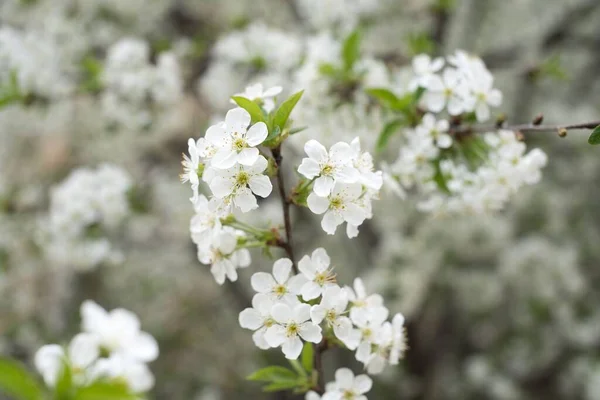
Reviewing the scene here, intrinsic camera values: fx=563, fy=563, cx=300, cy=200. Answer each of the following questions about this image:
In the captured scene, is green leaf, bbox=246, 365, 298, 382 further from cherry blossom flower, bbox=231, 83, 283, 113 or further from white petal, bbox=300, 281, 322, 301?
cherry blossom flower, bbox=231, 83, 283, 113

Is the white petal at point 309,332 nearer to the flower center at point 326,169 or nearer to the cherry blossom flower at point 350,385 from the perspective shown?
the cherry blossom flower at point 350,385

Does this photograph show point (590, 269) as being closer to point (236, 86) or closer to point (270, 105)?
point (236, 86)

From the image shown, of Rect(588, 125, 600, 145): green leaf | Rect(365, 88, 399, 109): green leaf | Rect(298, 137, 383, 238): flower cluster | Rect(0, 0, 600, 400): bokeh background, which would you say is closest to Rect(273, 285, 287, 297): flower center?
Rect(298, 137, 383, 238): flower cluster

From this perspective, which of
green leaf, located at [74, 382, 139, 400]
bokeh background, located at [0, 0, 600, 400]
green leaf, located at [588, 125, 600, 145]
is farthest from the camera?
bokeh background, located at [0, 0, 600, 400]

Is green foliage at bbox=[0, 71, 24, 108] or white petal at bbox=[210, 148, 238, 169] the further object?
green foliage at bbox=[0, 71, 24, 108]

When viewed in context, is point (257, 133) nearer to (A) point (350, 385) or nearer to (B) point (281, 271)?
(B) point (281, 271)

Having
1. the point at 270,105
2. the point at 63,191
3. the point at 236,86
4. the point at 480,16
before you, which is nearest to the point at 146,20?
the point at 236,86
